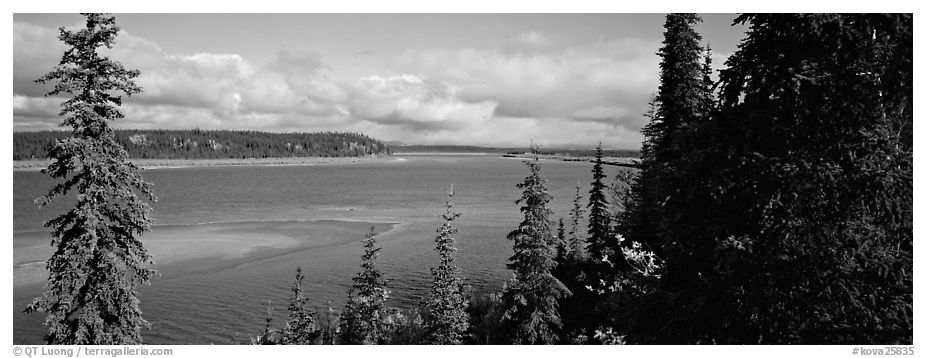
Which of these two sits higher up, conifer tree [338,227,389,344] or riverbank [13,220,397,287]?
conifer tree [338,227,389,344]

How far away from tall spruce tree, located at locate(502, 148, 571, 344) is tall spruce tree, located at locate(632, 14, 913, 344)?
527 inches

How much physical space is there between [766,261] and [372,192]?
85164mm

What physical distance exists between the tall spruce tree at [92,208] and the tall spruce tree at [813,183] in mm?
12692

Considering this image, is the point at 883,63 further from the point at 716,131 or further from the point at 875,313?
the point at 875,313

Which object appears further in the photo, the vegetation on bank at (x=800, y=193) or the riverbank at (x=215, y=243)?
the riverbank at (x=215, y=243)

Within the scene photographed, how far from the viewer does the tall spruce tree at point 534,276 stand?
70.0 feet

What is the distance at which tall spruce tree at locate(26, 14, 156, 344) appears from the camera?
12.1 meters

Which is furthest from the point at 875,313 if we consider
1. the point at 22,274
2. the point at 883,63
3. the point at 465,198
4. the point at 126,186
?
the point at 465,198
